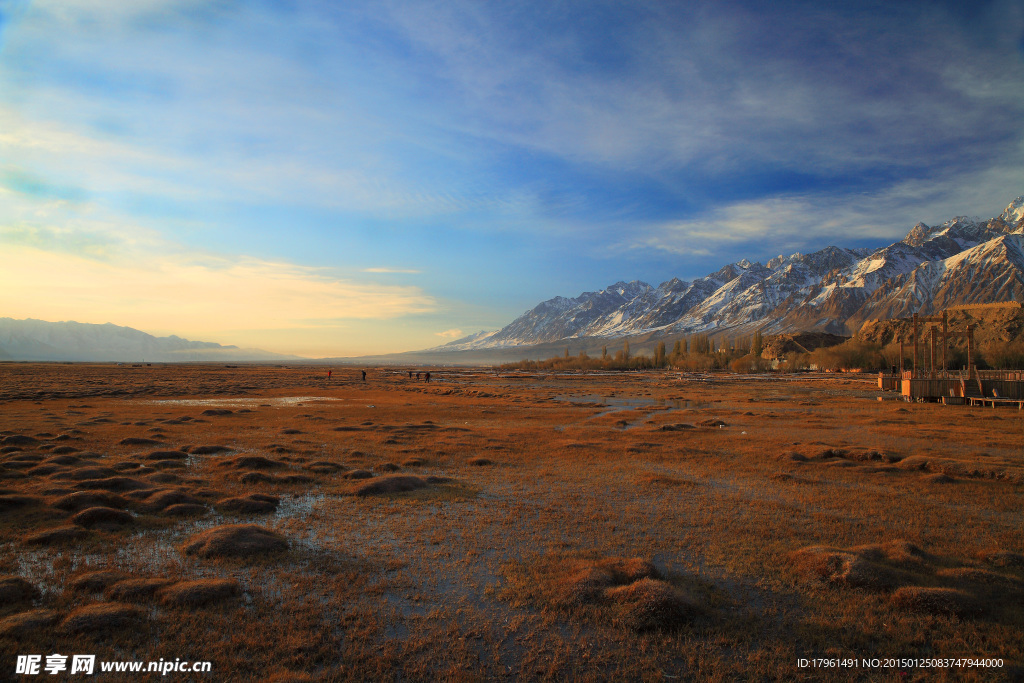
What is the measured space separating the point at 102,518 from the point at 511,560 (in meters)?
10.4

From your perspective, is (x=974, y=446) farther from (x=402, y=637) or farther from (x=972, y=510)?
(x=402, y=637)

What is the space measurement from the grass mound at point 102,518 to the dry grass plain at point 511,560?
2.1 inches

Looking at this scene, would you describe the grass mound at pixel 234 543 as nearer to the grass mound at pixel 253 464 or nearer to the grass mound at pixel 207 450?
the grass mound at pixel 253 464

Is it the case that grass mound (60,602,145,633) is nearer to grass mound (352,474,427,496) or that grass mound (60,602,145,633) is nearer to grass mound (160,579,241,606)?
grass mound (160,579,241,606)

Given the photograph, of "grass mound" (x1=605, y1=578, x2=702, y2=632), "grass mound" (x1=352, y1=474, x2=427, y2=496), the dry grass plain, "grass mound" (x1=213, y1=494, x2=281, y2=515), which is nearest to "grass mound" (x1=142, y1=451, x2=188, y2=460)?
the dry grass plain

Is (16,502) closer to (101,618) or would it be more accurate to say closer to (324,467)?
(324,467)

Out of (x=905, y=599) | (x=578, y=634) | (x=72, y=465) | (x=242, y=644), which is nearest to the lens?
(x=242, y=644)

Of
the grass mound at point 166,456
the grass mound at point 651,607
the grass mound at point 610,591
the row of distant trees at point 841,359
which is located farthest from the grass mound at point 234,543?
the row of distant trees at point 841,359

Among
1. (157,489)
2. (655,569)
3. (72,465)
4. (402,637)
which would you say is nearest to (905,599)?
(655,569)

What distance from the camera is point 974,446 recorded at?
76.5ft

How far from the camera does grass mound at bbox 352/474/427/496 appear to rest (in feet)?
50.3

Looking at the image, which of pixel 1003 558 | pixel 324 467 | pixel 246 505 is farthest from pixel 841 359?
pixel 246 505

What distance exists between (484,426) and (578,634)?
25.5m

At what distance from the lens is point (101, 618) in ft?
23.2
